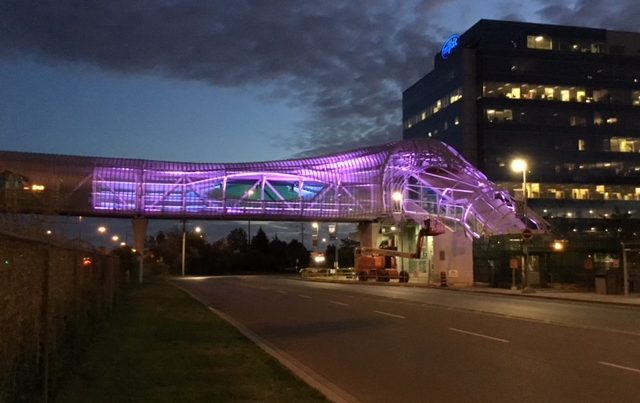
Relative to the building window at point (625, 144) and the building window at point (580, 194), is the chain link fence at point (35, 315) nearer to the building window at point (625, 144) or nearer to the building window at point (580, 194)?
the building window at point (580, 194)

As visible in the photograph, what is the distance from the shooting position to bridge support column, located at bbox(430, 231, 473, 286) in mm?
51750

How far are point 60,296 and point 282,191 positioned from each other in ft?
249

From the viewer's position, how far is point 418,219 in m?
71.1

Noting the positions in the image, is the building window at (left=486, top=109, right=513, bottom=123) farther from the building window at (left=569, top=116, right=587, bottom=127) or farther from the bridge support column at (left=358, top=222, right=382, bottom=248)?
the bridge support column at (left=358, top=222, right=382, bottom=248)

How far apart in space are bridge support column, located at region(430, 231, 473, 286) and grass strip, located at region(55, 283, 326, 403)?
3620cm

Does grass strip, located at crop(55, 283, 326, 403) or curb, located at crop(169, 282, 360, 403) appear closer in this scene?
grass strip, located at crop(55, 283, 326, 403)

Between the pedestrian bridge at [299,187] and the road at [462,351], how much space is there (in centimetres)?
4651

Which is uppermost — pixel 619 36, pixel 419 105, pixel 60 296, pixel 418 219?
pixel 619 36

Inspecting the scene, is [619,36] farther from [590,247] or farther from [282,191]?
[590,247]

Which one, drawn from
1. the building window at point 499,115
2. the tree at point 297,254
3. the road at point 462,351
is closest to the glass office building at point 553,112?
the building window at point 499,115

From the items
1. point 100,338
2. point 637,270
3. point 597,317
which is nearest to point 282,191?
point 637,270

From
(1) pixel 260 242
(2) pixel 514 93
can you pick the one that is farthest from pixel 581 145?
(1) pixel 260 242

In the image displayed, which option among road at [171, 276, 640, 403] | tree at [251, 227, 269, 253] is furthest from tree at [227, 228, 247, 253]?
road at [171, 276, 640, 403]

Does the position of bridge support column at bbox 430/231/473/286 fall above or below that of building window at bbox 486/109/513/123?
below
